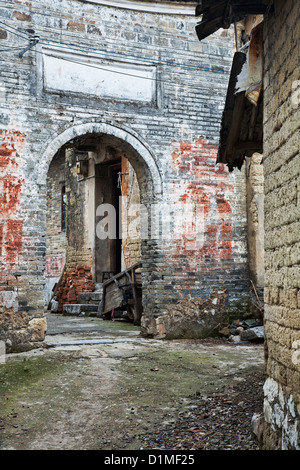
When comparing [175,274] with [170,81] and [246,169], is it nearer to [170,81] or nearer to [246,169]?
[246,169]

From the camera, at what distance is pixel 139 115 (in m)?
8.63

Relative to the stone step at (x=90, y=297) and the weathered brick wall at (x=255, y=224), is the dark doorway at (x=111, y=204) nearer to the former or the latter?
the stone step at (x=90, y=297)

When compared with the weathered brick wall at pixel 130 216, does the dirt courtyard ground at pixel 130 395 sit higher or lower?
lower

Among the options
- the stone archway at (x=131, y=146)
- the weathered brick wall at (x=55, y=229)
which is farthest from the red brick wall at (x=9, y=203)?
the weathered brick wall at (x=55, y=229)

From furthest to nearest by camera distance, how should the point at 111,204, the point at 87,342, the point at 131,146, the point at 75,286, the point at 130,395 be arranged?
the point at 111,204
the point at 75,286
the point at 131,146
the point at 87,342
the point at 130,395

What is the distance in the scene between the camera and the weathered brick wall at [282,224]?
3088 millimetres

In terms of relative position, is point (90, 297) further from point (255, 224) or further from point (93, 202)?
point (255, 224)

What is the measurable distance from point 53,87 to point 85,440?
5.85m

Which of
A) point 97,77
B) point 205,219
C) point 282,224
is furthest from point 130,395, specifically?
point 97,77

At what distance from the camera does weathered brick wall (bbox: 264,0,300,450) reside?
Result: 3088mm

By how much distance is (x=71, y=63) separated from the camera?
26.6ft

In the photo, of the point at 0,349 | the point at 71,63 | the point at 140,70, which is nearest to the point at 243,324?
the point at 0,349

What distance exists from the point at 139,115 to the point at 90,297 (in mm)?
6282

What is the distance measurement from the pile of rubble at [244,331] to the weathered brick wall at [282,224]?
4.74m
